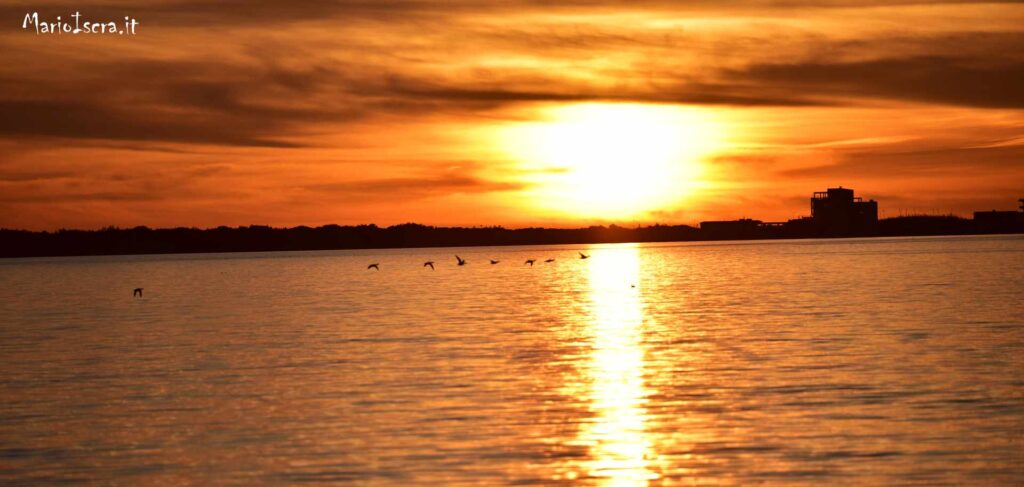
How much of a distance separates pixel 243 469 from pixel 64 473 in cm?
368

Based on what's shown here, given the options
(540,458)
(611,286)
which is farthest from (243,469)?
(611,286)

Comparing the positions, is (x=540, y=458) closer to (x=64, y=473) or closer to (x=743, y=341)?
(x=64, y=473)

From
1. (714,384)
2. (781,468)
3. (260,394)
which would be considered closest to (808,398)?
(714,384)

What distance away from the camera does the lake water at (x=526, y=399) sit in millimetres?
24547

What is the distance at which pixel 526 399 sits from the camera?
33.6 metres

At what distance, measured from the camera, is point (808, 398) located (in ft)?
108

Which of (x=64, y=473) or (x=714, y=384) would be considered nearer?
(x=64, y=473)

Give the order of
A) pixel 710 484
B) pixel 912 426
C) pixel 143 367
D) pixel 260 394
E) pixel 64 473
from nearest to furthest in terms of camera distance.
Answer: pixel 710 484
pixel 64 473
pixel 912 426
pixel 260 394
pixel 143 367

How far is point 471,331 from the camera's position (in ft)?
190

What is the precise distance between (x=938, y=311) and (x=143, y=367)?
43.3 m

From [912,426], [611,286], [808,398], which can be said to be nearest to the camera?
[912,426]

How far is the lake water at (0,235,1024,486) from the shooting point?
24.5 m

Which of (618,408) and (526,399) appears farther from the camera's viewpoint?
(526,399)

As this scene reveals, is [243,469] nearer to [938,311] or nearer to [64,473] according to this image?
[64,473]
